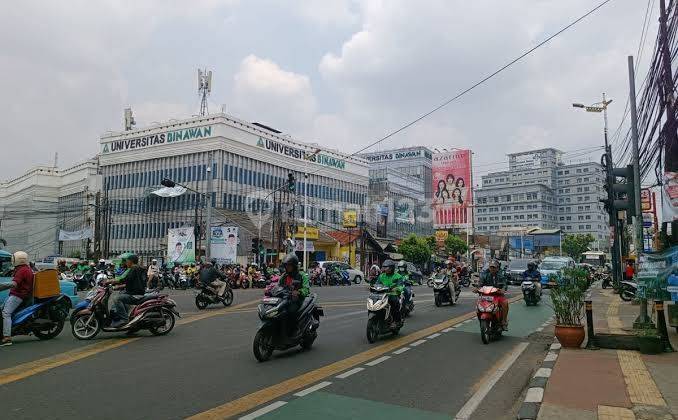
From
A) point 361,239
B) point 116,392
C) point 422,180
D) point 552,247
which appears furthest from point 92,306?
point 552,247

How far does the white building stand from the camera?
2699 inches

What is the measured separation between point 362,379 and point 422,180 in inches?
3522

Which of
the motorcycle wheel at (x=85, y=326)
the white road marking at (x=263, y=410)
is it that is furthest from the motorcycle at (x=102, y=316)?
the white road marking at (x=263, y=410)

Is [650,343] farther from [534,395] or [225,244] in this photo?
[225,244]

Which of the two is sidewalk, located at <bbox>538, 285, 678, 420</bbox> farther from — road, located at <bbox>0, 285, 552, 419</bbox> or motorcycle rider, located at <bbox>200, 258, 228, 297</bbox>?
motorcycle rider, located at <bbox>200, 258, 228, 297</bbox>

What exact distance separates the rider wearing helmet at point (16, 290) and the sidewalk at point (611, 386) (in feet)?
30.2

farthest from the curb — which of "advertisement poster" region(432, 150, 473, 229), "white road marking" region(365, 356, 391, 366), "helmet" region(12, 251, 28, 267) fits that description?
"advertisement poster" region(432, 150, 473, 229)

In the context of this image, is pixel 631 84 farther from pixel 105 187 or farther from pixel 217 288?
pixel 105 187

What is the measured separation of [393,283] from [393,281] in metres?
0.05

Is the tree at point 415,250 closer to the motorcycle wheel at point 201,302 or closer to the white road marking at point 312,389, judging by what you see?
the motorcycle wheel at point 201,302

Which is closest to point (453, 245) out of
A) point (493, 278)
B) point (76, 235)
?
point (76, 235)

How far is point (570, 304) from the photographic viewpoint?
966 centimetres

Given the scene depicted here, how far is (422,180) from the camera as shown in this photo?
94.8 meters

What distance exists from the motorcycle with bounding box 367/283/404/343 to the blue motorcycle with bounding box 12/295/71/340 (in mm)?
6405
